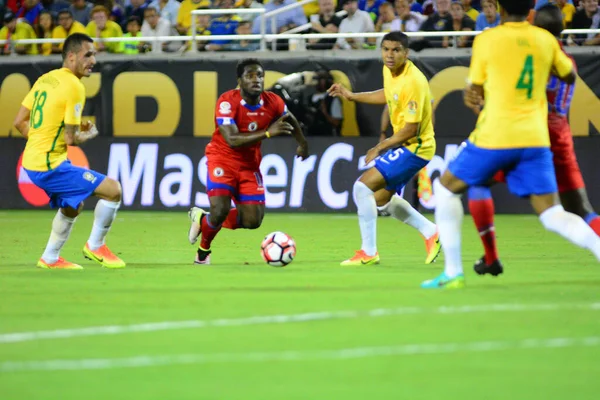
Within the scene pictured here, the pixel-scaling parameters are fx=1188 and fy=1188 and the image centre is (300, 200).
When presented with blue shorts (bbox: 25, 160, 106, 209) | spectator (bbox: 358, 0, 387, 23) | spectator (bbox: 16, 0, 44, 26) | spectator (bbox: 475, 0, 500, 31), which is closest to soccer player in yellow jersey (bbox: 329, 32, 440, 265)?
blue shorts (bbox: 25, 160, 106, 209)

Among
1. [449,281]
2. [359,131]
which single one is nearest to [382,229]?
[359,131]

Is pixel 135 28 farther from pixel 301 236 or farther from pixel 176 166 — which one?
pixel 301 236

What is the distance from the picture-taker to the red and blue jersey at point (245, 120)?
12.1m

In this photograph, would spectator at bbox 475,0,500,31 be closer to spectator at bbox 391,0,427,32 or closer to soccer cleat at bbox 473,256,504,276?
spectator at bbox 391,0,427,32

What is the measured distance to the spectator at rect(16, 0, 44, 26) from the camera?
23.1m

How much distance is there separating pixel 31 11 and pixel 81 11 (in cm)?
108

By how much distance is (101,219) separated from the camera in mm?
11250

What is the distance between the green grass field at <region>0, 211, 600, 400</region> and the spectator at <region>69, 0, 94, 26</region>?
11.6 m

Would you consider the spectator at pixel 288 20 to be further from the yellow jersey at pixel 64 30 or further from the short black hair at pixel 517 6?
the short black hair at pixel 517 6

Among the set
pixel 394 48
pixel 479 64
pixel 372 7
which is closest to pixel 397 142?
pixel 394 48

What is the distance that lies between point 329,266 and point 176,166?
941 cm

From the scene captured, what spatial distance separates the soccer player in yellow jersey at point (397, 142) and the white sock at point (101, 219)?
228cm

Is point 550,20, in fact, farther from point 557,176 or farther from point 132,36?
point 132,36

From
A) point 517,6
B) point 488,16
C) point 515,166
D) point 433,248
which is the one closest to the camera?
point 517,6
